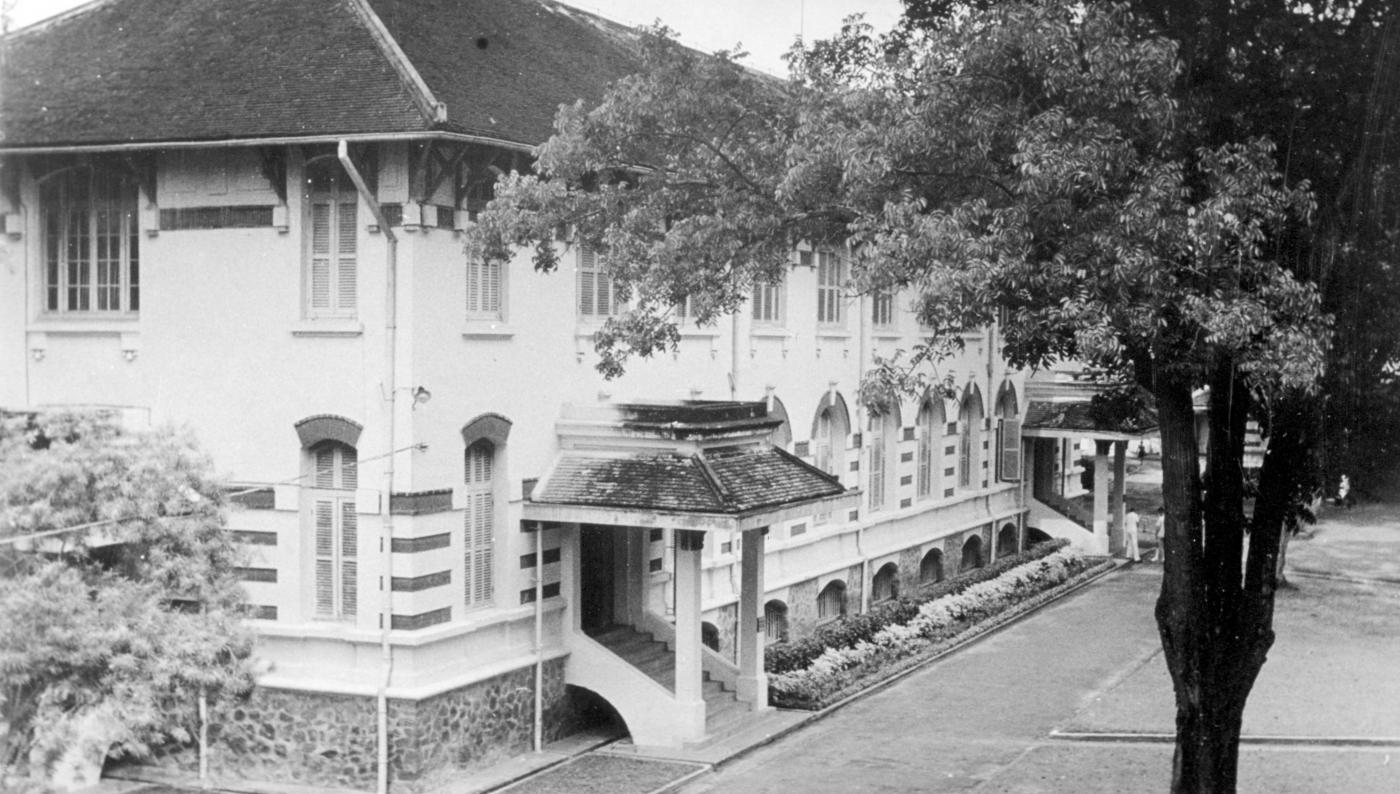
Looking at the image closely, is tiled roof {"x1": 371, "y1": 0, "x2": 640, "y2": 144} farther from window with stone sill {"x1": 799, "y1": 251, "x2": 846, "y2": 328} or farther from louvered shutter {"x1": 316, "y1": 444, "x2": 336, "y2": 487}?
window with stone sill {"x1": 799, "y1": 251, "x2": 846, "y2": 328}

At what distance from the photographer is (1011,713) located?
21.9m

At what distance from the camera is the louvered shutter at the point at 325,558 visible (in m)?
Result: 18.1

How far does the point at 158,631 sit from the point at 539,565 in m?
7.23

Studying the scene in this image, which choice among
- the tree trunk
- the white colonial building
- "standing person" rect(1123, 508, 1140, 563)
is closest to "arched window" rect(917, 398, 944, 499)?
"standing person" rect(1123, 508, 1140, 563)

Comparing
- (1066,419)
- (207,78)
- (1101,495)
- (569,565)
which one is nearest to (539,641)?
(569,565)

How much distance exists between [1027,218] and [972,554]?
22.6 meters

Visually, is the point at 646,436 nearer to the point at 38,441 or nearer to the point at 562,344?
the point at 562,344

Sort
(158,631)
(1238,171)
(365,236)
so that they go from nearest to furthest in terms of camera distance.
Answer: (158,631) → (1238,171) → (365,236)

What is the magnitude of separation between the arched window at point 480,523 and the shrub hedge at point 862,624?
5412 millimetres

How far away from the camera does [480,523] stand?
1900 centimetres

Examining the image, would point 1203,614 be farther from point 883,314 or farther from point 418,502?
point 883,314

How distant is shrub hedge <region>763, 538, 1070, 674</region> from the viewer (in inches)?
912

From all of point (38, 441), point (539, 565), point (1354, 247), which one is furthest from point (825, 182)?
point (38, 441)

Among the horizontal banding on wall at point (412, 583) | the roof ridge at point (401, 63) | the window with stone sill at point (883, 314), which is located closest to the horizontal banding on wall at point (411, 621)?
the horizontal banding on wall at point (412, 583)
